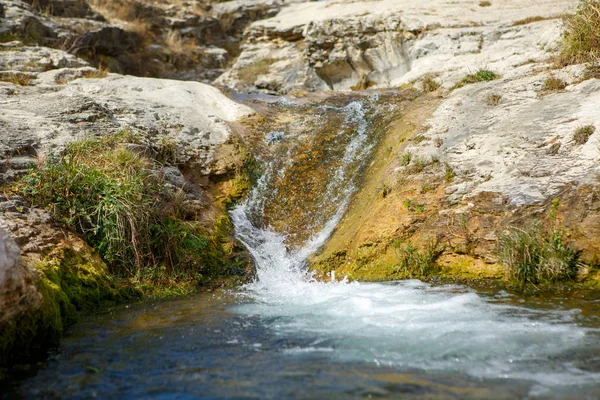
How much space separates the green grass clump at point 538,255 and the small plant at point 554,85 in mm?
3524

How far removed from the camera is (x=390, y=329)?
4684mm

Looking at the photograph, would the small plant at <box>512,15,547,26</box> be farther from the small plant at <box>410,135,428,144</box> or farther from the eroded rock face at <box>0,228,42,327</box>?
the eroded rock face at <box>0,228,42,327</box>

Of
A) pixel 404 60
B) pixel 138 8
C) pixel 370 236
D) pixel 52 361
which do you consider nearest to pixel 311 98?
pixel 404 60

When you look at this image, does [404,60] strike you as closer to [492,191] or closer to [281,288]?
[492,191]

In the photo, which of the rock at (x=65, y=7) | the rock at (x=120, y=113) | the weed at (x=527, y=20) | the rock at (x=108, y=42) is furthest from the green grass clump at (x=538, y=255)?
the rock at (x=65, y=7)

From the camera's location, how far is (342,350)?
13.9 ft

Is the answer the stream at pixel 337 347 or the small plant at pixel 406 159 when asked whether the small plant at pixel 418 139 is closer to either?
the small plant at pixel 406 159

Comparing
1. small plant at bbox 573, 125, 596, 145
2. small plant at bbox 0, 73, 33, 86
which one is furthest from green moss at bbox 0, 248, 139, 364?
small plant at bbox 573, 125, 596, 145

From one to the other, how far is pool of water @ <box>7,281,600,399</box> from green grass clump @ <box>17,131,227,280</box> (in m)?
1.09

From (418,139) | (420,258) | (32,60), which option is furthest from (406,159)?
(32,60)

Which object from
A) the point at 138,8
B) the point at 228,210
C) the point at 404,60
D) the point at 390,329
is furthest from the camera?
the point at 138,8

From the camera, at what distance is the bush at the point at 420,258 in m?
6.66

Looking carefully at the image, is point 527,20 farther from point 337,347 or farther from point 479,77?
point 337,347

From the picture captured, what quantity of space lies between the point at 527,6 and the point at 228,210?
1217cm
